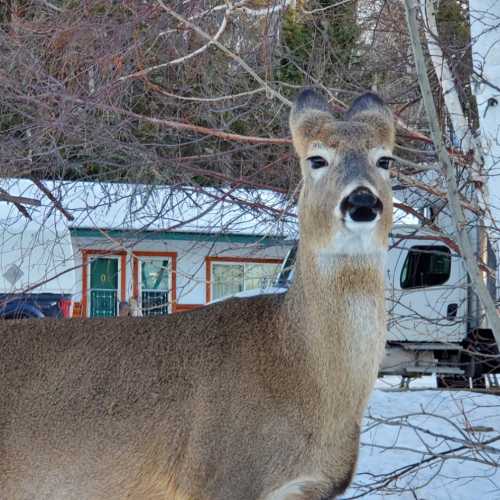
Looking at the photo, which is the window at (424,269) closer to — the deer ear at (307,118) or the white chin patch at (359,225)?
the deer ear at (307,118)

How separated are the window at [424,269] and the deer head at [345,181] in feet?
40.8

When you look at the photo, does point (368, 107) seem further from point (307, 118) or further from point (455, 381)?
point (455, 381)

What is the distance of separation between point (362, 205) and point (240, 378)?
43.5 inches

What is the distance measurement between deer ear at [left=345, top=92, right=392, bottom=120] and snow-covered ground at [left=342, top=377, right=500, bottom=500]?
2.15m

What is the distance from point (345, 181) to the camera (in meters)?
5.14

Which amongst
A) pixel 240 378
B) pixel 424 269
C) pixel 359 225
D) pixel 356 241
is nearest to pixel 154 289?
pixel 424 269

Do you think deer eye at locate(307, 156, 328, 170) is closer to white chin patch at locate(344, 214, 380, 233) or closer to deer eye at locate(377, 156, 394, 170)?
→ deer eye at locate(377, 156, 394, 170)

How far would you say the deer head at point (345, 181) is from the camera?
5059 mm

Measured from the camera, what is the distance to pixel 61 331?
5961 mm

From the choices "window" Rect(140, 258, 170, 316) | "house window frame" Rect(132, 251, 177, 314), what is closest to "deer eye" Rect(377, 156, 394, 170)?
"house window frame" Rect(132, 251, 177, 314)

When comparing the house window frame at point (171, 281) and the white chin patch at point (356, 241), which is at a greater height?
the house window frame at point (171, 281)

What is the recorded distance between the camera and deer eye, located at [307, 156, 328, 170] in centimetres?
543

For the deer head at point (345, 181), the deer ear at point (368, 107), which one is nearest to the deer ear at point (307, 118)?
the deer head at point (345, 181)

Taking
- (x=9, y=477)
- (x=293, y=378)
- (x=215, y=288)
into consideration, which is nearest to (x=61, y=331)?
(x=9, y=477)
